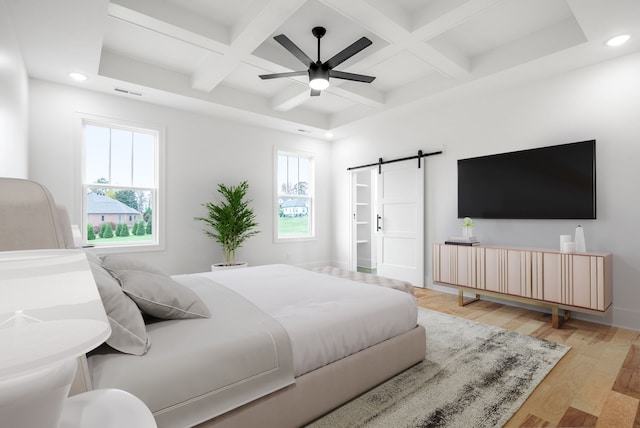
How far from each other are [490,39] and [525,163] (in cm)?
141

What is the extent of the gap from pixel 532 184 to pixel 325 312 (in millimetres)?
3108

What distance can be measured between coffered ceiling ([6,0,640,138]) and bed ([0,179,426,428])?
2.22 m

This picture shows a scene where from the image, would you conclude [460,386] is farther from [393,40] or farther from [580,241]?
Answer: [393,40]

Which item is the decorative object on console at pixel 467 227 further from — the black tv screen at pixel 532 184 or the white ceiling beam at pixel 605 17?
the white ceiling beam at pixel 605 17

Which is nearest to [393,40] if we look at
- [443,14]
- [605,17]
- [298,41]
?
[443,14]

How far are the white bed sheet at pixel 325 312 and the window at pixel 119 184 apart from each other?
7.75ft

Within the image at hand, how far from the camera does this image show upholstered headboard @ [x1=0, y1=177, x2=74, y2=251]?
2.15ft

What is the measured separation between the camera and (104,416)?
1.57ft

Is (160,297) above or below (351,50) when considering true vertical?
below

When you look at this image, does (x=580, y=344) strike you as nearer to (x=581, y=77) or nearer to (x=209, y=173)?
(x=581, y=77)

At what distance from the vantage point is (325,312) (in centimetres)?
182

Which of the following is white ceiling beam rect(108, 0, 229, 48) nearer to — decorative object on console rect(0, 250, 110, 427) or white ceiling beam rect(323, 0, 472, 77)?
white ceiling beam rect(323, 0, 472, 77)

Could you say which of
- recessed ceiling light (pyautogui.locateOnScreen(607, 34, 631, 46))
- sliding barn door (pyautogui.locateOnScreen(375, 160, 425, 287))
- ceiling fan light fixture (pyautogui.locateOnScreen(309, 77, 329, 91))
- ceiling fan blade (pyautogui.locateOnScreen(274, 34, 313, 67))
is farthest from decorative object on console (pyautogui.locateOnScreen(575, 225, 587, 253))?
ceiling fan blade (pyautogui.locateOnScreen(274, 34, 313, 67))

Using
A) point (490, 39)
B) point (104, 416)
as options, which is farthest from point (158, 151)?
point (104, 416)
